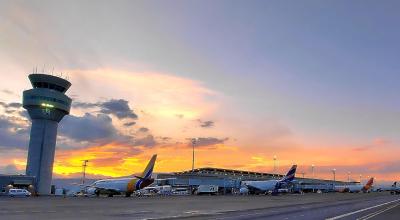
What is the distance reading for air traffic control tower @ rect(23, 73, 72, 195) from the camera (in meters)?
152

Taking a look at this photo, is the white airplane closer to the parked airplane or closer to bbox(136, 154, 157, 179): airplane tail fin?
bbox(136, 154, 157, 179): airplane tail fin

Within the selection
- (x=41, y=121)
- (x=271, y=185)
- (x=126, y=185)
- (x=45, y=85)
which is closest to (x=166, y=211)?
(x=126, y=185)

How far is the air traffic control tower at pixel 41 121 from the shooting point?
500ft

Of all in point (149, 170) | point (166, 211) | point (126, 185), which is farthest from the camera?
point (149, 170)

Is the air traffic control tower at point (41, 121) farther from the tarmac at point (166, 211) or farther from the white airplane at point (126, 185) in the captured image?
the tarmac at point (166, 211)

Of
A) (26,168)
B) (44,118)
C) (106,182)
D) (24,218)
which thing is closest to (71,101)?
(44,118)

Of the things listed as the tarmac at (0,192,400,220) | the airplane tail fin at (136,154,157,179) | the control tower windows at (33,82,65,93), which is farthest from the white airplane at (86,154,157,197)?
the control tower windows at (33,82,65,93)

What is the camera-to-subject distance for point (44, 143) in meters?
154

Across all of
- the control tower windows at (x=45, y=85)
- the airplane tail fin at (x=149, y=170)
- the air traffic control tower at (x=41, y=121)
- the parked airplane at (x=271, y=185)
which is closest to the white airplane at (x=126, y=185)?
the airplane tail fin at (x=149, y=170)

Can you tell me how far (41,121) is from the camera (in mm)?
153500

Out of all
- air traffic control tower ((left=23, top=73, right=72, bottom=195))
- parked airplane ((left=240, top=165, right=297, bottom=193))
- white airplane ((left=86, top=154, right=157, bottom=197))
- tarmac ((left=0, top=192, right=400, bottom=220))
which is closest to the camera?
tarmac ((left=0, top=192, right=400, bottom=220))

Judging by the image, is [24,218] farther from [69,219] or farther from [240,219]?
[240,219]

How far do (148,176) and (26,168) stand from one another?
251 ft

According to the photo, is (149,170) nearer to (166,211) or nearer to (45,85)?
(166,211)
